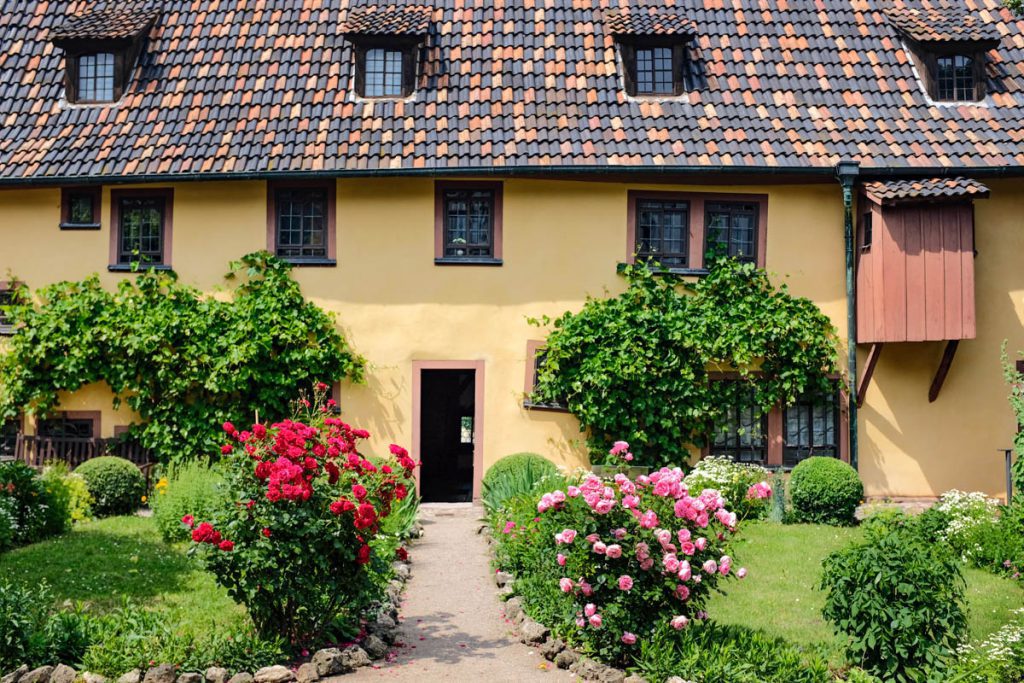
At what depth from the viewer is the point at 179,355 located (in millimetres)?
15680

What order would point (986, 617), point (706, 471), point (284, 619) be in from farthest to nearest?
point (706, 471) < point (986, 617) < point (284, 619)

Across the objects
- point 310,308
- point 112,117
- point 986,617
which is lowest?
point 986,617

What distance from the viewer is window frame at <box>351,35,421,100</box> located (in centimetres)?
1670

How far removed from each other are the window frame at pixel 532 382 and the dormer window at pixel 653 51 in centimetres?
382

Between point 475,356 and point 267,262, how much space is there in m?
3.06

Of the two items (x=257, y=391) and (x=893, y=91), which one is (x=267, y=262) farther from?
(x=893, y=91)

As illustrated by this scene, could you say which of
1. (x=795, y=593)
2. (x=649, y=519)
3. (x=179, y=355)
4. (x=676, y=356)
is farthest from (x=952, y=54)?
(x=179, y=355)

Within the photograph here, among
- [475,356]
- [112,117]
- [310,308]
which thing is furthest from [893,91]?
[112,117]

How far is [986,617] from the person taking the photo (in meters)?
10.1

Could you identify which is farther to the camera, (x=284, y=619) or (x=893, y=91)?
(x=893, y=91)

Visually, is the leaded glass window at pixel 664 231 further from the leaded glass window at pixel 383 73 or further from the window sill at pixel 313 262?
the window sill at pixel 313 262

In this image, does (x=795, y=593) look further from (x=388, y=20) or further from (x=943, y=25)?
(x=388, y=20)

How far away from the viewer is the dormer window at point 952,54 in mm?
16547

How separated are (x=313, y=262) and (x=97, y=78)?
4323mm
